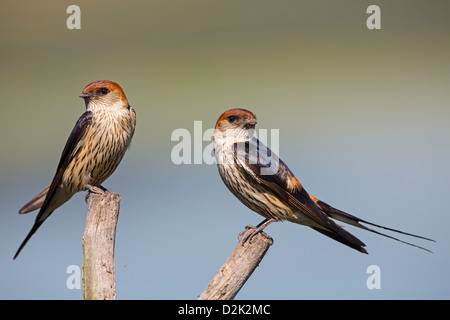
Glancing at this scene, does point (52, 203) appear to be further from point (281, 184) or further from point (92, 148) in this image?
point (281, 184)

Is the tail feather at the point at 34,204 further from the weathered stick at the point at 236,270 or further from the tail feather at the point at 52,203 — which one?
the weathered stick at the point at 236,270

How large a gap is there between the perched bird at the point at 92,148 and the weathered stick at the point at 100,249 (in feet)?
2.92

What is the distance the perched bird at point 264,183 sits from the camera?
434 centimetres

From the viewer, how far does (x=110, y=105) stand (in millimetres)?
4820

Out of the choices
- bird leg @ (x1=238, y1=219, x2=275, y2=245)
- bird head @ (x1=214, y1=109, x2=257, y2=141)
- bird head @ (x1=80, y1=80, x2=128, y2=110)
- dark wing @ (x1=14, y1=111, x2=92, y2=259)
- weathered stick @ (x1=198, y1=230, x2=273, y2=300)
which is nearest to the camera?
weathered stick @ (x1=198, y1=230, x2=273, y2=300)

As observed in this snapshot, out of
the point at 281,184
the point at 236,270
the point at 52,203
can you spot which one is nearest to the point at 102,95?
the point at 52,203

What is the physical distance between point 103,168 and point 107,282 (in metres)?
1.55

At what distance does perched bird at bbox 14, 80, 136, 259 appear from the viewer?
469 cm

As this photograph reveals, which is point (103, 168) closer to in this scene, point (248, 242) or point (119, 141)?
point (119, 141)

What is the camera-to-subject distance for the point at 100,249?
3.49 metres

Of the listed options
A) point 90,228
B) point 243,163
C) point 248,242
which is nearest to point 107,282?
point 90,228

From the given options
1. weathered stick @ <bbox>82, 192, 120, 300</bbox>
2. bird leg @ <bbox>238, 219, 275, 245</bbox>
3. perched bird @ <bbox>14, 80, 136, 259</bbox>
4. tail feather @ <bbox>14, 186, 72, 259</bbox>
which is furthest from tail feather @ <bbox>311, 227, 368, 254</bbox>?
tail feather @ <bbox>14, 186, 72, 259</bbox>

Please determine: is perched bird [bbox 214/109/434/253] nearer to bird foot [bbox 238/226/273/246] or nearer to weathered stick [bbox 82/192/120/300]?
bird foot [bbox 238/226/273/246]

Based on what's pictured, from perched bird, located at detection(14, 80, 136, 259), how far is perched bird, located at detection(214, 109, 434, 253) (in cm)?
85
